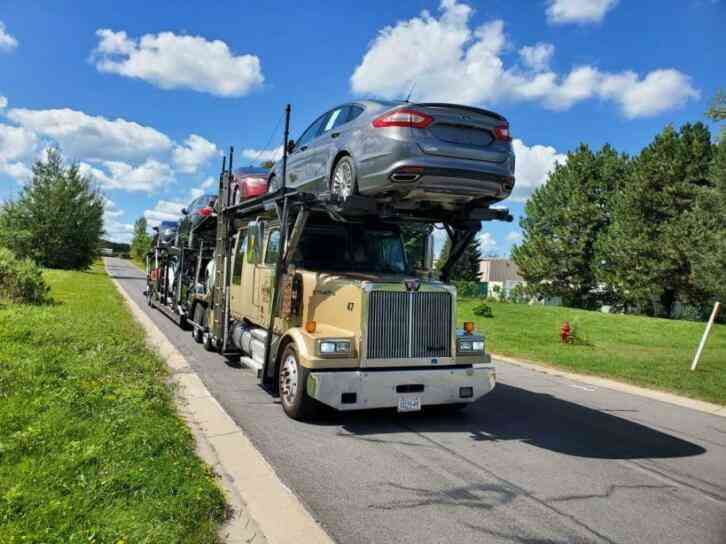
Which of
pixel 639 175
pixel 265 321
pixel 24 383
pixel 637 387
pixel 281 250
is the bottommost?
pixel 637 387

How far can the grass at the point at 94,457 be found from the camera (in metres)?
3.38

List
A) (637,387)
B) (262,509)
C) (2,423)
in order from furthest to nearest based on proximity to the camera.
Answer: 1. (637,387)
2. (2,423)
3. (262,509)

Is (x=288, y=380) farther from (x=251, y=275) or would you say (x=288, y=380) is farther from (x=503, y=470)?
(x=251, y=275)

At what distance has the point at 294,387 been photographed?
6.38 meters

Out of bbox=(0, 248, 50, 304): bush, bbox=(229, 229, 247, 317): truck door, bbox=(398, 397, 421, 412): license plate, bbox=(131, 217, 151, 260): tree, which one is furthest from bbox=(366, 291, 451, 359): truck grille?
bbox=(131, 217, 151, 260): tree

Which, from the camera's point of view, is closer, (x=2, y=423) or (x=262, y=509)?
(x=262, y=509)

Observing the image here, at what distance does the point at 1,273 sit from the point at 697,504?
15128 millimetres

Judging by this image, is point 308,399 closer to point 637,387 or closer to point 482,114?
point 482,114

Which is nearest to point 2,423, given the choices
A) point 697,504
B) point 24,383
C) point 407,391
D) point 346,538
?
point 24,383

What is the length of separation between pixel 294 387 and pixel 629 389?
21.5 feet

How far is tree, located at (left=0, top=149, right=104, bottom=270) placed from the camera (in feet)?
125

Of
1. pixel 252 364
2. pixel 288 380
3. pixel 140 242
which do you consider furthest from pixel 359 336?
pixel 140 242

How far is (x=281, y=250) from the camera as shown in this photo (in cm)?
716

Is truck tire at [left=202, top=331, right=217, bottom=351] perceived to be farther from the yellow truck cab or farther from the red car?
the yellow truck cab
